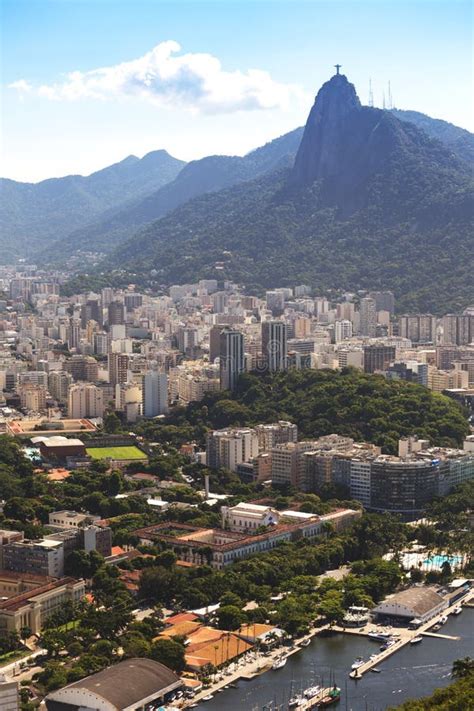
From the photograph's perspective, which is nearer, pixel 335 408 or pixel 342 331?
pixel 335 408

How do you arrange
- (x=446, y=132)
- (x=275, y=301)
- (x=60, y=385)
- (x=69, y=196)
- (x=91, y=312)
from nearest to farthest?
1. (x=60, y=385)
2. (x=91, y=312)
3. (x=275, y=301)
4. (x=446, y=132)
5. (x=69, y=196)

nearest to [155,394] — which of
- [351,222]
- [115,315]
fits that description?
[115,315]

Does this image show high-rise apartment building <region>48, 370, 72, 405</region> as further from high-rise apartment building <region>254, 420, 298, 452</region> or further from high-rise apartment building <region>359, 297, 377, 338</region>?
high-rise apartment building <region>359, 297, 377, 338</region>

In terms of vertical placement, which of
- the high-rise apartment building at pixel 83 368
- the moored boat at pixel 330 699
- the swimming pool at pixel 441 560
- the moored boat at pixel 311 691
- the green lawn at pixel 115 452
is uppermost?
the high-rise apartment building at pixel 83 368

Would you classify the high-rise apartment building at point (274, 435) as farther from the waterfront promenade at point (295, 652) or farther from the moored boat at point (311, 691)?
the moored boat at point (311, 691)

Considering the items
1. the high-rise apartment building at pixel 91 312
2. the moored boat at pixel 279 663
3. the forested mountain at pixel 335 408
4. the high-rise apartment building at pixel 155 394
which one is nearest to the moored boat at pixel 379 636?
the moored boat at pixel 279 663

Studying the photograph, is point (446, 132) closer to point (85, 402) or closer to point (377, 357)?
point (377, 357)
